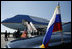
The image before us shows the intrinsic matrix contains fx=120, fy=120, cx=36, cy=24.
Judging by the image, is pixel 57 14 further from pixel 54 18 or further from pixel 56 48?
pixel 56 48

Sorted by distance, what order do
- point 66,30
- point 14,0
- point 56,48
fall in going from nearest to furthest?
point 56,48 → point 66,30 → point 14,0

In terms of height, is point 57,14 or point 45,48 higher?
point 57,14

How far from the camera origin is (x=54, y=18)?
2236mm

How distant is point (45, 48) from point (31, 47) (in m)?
0.34

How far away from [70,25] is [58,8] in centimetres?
125

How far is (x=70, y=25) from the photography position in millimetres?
3330

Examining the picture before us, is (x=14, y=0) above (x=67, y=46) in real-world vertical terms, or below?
above

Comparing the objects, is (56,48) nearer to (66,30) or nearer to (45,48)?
(45,48)

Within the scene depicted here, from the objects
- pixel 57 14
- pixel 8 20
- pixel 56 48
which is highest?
pixel 57 14

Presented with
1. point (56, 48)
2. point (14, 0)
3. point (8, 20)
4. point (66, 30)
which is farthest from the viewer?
point (8, 20)

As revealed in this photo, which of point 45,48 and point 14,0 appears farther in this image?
point 14,0

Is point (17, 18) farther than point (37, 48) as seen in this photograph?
Yes

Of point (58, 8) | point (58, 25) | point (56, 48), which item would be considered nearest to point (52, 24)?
point (58, 25)

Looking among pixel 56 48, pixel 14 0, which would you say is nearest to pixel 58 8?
pixel 56 48
